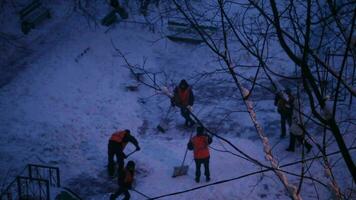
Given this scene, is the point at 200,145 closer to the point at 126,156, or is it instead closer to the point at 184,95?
the point at 126,156

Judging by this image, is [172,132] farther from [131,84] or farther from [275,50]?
[275,50]

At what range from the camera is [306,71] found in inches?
172

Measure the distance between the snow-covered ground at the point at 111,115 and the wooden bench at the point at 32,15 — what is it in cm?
47

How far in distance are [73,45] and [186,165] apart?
799cm

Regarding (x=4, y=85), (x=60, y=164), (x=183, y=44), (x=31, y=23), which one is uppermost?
(x=31, y=23)

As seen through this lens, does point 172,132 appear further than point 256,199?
Yes

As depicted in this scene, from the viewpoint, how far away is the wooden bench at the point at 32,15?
18.8 meters

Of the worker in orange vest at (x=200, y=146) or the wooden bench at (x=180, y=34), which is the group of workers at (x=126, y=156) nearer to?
the worker in orange vest at (x=200, y=146)

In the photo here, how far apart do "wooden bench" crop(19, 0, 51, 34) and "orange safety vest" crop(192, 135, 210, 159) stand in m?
10.5

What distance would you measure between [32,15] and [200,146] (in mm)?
11224

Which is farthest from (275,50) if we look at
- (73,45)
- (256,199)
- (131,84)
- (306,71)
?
(306,71)

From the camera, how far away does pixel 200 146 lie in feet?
36.7

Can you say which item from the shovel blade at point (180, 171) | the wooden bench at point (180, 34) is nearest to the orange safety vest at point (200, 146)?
the shovel blade at point (180, 171)

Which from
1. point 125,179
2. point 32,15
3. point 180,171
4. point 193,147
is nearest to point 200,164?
point 193,147
